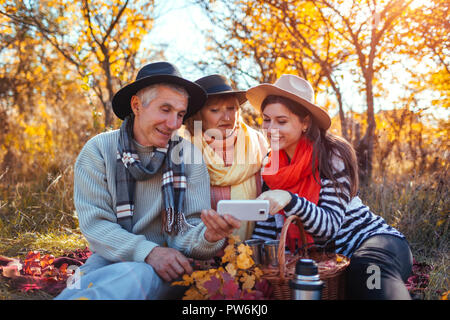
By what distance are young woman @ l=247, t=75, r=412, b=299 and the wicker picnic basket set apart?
82 millimetres

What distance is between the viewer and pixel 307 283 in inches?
83.5

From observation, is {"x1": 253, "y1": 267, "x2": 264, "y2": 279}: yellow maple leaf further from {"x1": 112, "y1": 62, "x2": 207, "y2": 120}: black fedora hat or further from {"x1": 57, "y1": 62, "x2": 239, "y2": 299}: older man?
{"x1": 112, "y1": 62, "x2": 207, "y2": 120}: black fedora hat

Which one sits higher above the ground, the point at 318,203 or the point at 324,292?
the point at 318,203

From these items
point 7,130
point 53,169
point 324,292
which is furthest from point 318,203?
point 7,130

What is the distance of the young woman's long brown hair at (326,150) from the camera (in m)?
2.91

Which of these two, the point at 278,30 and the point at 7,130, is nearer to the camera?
the point at 278,30

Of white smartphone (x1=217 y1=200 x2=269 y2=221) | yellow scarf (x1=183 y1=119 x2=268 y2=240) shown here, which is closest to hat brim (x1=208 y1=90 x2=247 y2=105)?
yellow scarf (x1=183 y1=119 x2=268 y2=240)

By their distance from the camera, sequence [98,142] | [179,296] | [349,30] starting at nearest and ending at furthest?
1. [179,296]
2. [98,142]
3. [349,30]

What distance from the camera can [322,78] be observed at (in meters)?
6.43

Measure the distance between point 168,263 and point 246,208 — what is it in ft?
1.89

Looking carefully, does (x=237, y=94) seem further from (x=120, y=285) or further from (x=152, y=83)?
(x=120, y=285)

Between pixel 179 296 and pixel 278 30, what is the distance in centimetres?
451

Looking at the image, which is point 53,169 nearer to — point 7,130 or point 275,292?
point 7,130

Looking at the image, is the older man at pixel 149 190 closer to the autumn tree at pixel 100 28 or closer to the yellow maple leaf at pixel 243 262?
the yellow maple leaf at pixel 243 262
